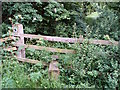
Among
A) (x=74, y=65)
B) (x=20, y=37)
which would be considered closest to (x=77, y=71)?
(x=74, y=65)

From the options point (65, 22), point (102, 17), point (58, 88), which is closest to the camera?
point (58, 88)

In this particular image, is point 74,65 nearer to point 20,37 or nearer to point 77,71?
point 77,71

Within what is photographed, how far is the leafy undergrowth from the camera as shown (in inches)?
115

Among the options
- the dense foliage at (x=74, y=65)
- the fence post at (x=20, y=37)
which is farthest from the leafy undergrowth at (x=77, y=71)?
the fence post at (x=20, y=37)

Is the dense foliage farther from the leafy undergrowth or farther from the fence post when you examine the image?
the fence post

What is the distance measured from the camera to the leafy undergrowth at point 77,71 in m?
2.93

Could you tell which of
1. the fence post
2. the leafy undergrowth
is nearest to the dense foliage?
the leafy undergrowth

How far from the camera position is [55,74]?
3.08 metres

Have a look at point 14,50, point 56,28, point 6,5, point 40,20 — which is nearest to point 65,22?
point 56,28

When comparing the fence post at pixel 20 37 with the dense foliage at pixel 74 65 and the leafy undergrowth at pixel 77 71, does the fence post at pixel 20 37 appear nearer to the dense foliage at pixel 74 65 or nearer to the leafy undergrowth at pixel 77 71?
the dense foliage at pixel 74 65

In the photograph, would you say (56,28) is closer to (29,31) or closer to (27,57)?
(29,31)

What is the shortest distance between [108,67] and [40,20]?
2.20 meters

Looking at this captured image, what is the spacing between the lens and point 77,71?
3092 millimetres

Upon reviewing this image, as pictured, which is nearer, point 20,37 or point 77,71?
point 77,71
